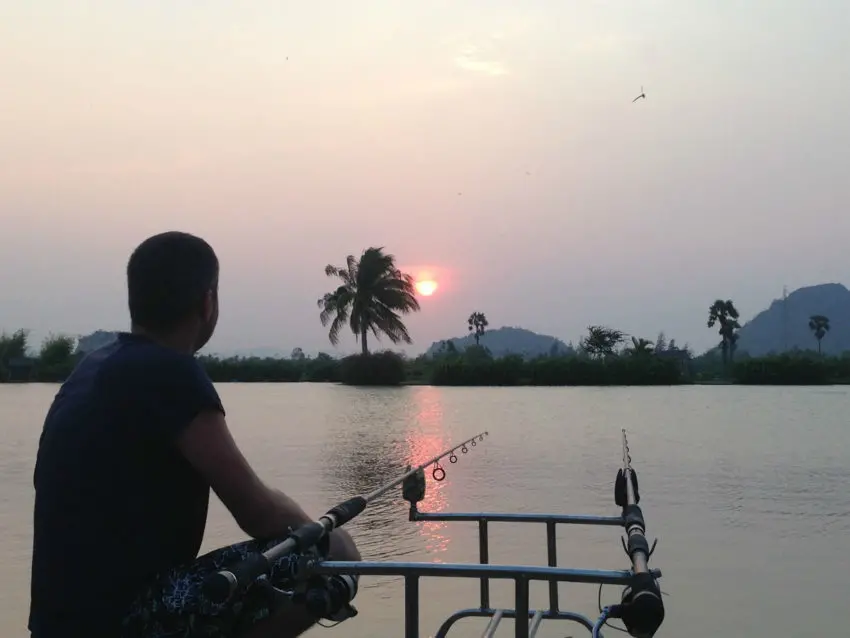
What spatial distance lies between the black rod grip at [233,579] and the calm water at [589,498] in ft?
10.1

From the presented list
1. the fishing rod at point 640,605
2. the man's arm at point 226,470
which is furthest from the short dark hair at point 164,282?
the fishing rod at point 640,605

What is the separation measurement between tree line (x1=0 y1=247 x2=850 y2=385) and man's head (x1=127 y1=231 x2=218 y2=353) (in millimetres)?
39966

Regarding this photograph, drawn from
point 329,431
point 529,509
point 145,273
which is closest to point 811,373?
point 329,431

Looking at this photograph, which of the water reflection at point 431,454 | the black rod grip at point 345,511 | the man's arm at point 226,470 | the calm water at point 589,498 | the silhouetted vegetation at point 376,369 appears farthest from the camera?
the silhouetted vegetation at point 376,369

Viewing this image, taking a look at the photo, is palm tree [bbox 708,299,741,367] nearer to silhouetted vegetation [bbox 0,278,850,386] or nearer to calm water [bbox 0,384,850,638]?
silhouetted vegetation [bbox 0,278,850,386]

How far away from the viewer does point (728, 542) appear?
7.68 m

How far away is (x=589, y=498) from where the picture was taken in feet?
32.0

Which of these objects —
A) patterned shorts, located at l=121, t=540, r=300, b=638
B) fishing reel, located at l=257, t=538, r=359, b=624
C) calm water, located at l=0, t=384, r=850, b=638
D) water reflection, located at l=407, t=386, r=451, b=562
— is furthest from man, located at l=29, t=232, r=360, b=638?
water reflection, located at l=407, t=386, r=451, b=562

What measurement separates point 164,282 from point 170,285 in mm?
17

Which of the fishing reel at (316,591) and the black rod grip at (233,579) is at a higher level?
the black rod grip at (233,579)

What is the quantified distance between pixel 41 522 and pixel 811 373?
44.3 meters

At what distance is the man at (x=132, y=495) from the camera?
2.07 m

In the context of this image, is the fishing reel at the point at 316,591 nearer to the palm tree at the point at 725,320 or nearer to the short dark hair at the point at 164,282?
the short dark hair at the point at 164,282

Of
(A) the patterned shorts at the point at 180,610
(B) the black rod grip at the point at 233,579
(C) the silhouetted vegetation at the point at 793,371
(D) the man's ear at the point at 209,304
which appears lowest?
(A) the patterned shorts at the point at 180,610
